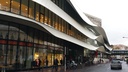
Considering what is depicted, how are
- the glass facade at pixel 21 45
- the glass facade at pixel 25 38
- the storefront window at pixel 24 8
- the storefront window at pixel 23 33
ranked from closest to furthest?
the glass facade at pixel 25 38 → the glass facade at pixel 21 45 → the storefront window at pixel 24 8 → the storefront window at pixel 23 33

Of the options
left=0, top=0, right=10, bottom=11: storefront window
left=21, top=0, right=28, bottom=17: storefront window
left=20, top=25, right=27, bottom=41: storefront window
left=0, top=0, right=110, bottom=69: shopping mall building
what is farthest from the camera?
left=20, top=25, right=27, bottom=41: storefront window

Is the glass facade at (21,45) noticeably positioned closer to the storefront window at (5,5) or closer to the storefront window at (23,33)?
the storefront window at (23,33)

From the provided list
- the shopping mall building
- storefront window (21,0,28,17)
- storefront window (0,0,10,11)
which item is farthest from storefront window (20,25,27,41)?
storefront window (0,0,10,11)

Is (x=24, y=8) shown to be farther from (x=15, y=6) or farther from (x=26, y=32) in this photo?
(x=26, y=32)

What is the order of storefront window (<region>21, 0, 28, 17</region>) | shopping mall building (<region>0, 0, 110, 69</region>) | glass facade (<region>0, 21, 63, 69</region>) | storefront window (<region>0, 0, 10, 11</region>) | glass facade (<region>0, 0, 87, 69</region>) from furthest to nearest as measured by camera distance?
storefront window (<region>21, 0, 28, 17</region>) → glass facade (<region>0, 21, 63, 69</region>) → glass facade (<region>0, 0, 87, 69</region>) → shopping mall building (<region>0, 0, 110, 69</region>) → storefront window (<region>0, 0, 10, 11</region>)

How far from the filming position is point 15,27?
29844 millimetres

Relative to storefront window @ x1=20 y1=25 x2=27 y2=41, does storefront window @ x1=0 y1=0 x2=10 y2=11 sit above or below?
above

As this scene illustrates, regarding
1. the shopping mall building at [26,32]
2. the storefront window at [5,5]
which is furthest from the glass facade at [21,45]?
the storefront window at [5,5]

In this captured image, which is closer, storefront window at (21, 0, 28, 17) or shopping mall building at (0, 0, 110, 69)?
shopping mall building at (0, 0, 110, 69)

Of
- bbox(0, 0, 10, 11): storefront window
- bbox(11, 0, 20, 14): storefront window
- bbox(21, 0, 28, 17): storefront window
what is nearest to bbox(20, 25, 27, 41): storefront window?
bbox(21, 0, 28, 17): storefront window

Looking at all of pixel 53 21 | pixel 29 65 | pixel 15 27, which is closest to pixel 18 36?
pixel 15 27

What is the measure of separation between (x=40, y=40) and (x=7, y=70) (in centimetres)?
982

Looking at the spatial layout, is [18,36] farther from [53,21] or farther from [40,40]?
[53,21]

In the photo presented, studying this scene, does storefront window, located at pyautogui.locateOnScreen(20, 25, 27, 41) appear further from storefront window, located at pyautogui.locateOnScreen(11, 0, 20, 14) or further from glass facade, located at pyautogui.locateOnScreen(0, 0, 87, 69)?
storefront window, located at pyautogui.locateOnScreen(11, 0, 20, 14)
